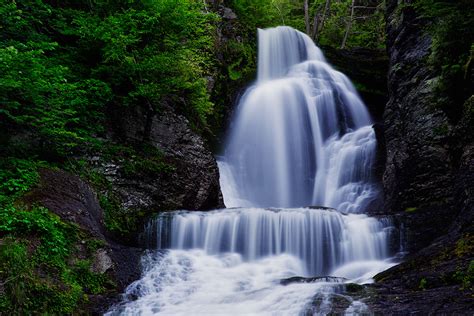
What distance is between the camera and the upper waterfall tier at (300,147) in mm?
15680

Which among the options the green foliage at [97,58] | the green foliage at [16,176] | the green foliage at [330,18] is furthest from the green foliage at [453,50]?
the green foliage at [330,18]

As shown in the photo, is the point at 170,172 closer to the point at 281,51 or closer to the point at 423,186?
the point at 423,186

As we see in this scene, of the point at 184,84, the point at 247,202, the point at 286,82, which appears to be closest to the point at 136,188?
the point at 184,84

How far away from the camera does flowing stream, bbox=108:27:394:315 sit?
7.20m

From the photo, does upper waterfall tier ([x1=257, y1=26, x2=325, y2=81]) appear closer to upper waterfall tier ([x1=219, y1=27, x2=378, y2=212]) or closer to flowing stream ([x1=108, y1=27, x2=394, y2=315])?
flowing stream ([x1=108, y1=27, x2=394, y2=315])

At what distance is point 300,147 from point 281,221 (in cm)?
749

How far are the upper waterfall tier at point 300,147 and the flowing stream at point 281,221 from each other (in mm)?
45

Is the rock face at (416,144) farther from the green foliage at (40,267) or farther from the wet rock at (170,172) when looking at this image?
the green foliage at (40,267)

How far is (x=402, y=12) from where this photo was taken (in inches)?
601

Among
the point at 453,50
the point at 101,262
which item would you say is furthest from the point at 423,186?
the point at 101,262

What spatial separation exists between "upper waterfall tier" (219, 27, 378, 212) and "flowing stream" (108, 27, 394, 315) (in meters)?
0.05

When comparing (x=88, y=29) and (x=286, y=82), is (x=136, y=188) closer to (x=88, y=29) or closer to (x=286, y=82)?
(x=88, y=29)

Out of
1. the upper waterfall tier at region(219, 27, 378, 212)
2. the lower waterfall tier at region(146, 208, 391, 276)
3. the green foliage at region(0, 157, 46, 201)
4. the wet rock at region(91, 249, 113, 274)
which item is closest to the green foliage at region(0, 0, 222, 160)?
the green foliage at region(0, 157, 46, 201)

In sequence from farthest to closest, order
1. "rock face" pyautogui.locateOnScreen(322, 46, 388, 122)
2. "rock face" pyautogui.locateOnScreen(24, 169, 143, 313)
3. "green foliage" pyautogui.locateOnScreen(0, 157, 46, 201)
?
"rock face" pyautogui.locateOnScreen(322, 46, 388, 122) < "rock face" pyautogui.locateOnScreen(24, 169, 143, 313) < "green foliage" pyautogui.locateOnScreen(0, 157, 46, 201)
